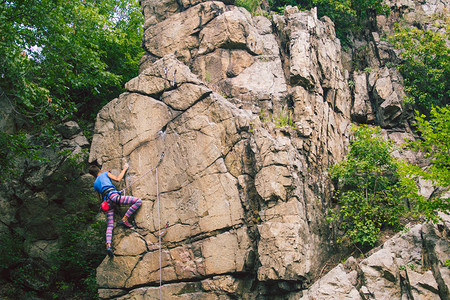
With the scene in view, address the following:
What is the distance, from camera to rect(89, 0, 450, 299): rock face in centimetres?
1138

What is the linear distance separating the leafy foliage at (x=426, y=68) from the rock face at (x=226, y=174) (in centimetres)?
455

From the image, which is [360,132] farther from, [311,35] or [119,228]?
[119,228]

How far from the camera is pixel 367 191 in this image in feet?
43.2

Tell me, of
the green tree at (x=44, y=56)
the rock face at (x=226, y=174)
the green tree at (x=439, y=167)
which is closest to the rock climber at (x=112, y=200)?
the rock face at (x=226, y=174)

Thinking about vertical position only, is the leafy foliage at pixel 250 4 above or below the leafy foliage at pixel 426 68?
above

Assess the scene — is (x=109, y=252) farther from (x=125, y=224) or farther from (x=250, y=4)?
(x=250, y=4)

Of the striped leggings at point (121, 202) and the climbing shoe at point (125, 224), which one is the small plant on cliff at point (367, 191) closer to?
the striped leggings at point (121, 202)

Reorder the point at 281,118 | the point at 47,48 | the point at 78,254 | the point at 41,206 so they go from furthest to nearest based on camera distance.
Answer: the point at 41,206
the point at 78,254
the point at 281,118
the point at 47,48

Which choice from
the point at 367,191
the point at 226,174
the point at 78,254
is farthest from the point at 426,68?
the point at 78,254

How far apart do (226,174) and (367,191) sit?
194 inches

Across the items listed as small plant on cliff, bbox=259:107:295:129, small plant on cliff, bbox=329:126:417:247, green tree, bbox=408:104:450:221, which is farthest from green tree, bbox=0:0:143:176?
green tree, bbox=408:104:450:221

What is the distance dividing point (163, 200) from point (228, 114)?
3.45m

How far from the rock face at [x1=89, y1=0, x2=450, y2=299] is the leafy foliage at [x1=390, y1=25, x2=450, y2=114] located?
4553 millimetres

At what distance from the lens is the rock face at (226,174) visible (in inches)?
448
